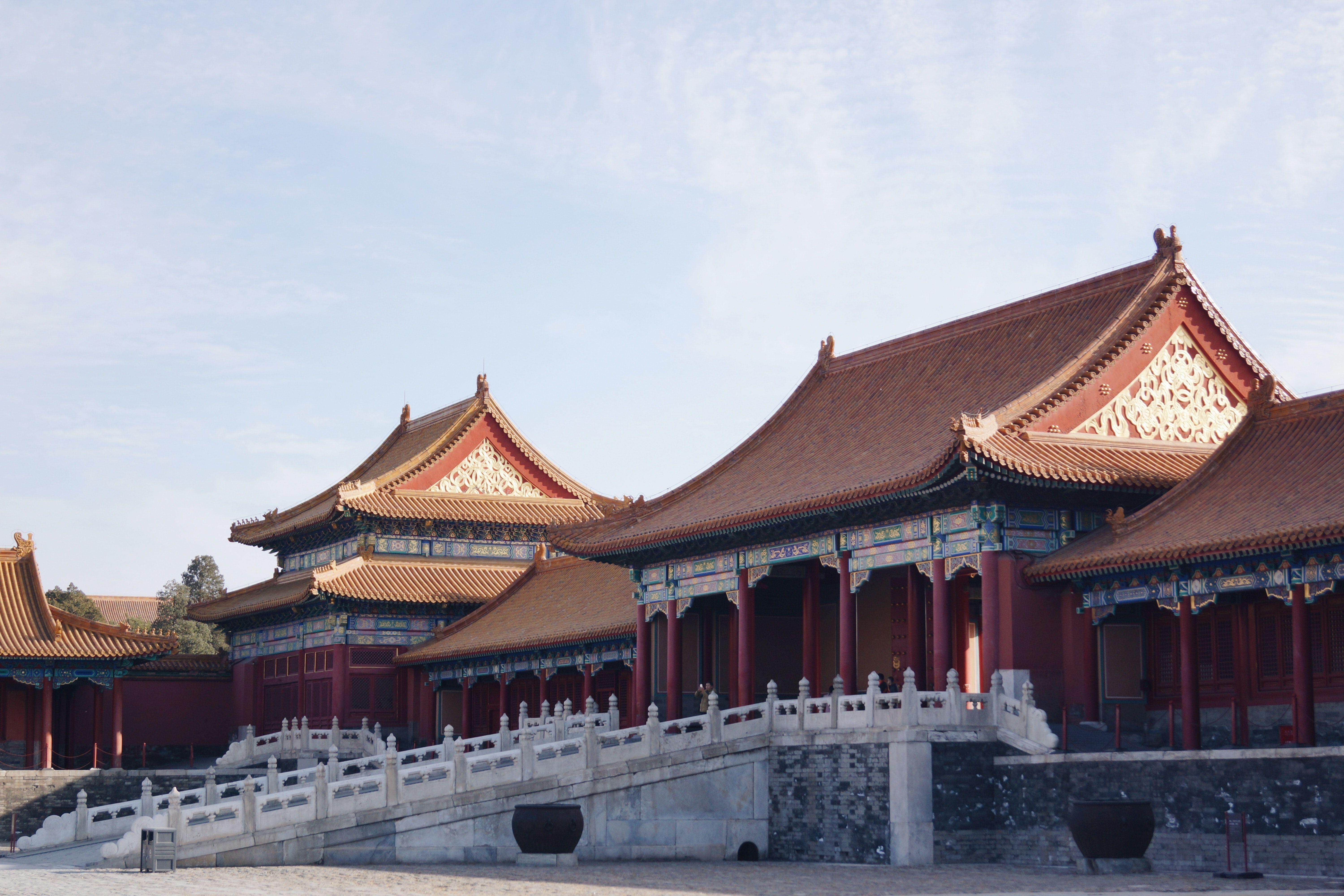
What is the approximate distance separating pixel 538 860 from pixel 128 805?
27.0ft

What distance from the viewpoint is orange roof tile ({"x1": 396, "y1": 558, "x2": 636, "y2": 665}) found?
134 ft

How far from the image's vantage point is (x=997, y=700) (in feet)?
90.8

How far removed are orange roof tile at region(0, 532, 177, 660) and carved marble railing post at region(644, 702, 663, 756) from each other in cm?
1822

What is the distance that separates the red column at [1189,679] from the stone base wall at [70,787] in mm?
22790

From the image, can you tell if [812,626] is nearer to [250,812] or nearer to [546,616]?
[250,812]

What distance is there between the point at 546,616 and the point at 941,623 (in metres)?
16.1

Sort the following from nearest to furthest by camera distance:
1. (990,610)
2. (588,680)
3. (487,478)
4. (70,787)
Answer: (990,610) → (70,787) → (588,680) → (487,478)

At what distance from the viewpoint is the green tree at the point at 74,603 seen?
7344cm

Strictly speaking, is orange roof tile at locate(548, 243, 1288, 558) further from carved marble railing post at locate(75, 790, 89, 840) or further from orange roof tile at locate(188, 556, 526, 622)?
carved marble railing post at locate(75, 790, 89, 840)

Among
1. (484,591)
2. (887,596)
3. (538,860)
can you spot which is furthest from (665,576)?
(484,591)

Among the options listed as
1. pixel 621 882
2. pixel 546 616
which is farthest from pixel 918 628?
pixel 546 616

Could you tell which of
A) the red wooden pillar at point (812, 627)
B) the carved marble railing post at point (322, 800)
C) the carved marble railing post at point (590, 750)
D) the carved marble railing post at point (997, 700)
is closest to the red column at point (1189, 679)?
the carved marble railing post at point (997, 700)

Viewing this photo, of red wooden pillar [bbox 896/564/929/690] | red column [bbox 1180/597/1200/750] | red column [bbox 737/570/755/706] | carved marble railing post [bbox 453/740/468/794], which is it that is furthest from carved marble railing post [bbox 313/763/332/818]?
red column [bbox 1180/597/1200/750]

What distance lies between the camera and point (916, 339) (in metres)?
Answer: 37.1
